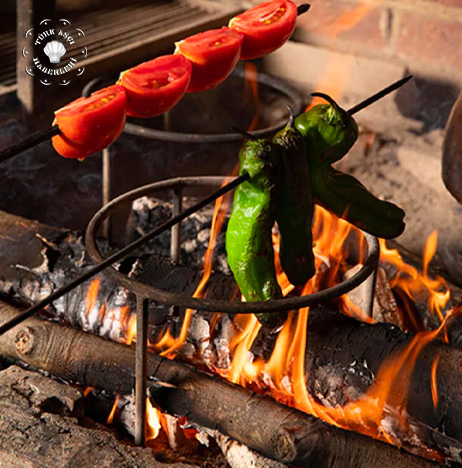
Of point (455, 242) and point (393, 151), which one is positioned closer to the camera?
point (455, 242)

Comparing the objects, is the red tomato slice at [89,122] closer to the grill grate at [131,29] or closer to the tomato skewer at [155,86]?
the tomato skewer at [155,86]

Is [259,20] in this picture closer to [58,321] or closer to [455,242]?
[58,321]

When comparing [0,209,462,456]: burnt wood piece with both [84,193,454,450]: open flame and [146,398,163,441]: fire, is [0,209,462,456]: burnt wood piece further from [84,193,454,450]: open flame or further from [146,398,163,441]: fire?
[146,398,163,441]: fire

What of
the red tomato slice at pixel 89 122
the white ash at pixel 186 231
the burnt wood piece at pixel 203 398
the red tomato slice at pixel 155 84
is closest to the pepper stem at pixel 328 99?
the red tomato slice at pixel 155 84

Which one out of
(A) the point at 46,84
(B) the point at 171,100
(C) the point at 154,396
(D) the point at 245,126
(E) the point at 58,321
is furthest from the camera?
(D) the point at 245,126

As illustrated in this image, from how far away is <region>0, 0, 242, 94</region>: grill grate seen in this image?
126 inches

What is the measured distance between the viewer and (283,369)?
1.86 meters

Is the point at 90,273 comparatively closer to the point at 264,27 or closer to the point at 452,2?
the point at 264,27

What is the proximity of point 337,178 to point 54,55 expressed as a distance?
173 cm

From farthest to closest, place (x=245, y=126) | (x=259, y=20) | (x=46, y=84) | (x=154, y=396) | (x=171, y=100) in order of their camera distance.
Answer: (x=245, y=126)
(x=46, y=84)
(x=259, y=20)
(x=154, y=396)
(x=171, y=100)

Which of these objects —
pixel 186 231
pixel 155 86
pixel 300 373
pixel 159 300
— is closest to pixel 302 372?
pixel 300 373

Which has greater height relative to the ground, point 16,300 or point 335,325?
point 335,325

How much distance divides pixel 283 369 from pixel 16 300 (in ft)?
2.60

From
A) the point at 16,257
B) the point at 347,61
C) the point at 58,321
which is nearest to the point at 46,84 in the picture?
the point at 16,257
